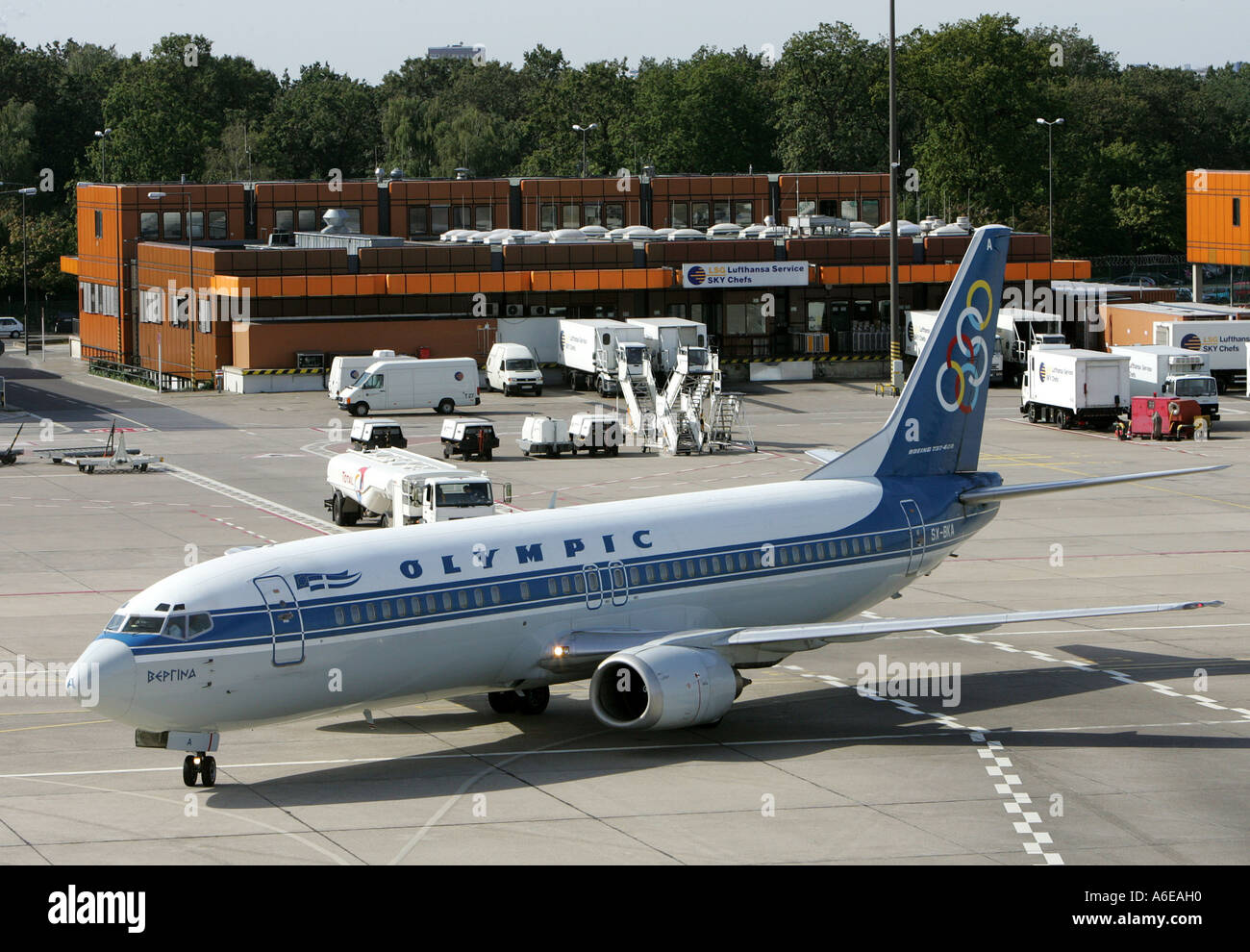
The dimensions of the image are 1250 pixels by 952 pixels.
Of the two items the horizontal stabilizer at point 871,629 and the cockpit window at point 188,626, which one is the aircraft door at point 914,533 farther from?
the cockpit window at point 188,626

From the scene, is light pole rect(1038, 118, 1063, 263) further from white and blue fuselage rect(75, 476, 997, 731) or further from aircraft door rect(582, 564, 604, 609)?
aircraft door rect(582, 564, 604, 609)

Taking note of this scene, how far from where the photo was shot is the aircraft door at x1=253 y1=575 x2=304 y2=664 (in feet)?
104

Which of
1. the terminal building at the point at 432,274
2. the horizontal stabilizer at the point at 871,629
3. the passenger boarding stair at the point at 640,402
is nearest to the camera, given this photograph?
the horizontal stabilizer at the point at 871,629

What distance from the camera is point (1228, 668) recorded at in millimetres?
42031

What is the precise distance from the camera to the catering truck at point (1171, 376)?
90688 millimetres

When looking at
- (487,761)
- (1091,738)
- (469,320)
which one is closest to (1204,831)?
(1091,738)

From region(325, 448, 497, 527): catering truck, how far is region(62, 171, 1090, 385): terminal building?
48.5 m

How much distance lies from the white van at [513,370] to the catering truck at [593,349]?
8.80 ft

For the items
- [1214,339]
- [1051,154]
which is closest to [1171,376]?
[1214,339]

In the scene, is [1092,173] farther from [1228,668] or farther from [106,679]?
[106,679]

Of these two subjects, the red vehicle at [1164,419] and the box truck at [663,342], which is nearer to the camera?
the red vehicle at [1164,419]

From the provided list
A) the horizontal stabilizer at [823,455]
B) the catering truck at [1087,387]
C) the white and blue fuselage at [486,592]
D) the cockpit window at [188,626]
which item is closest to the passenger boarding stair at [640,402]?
the catering truck at [1087,387]

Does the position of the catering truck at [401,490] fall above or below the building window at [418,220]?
below
